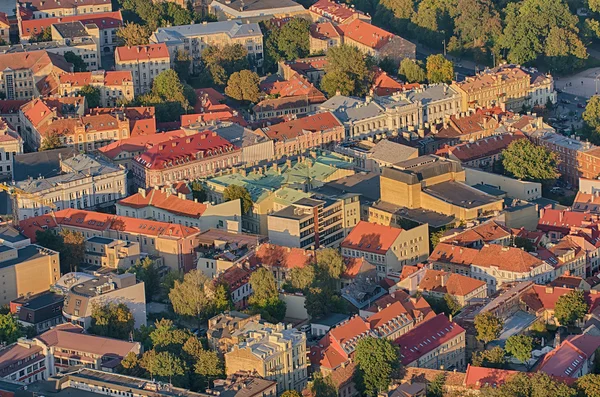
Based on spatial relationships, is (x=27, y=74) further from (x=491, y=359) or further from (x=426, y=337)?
(x=491, y=359)

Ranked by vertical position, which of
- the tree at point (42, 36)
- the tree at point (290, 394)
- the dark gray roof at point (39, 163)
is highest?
the tree at point (42, 36)

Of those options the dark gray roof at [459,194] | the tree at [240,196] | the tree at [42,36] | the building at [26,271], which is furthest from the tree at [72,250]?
the tree at [42,36]

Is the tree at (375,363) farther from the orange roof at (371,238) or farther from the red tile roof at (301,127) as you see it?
the red tile roof at (301,127)

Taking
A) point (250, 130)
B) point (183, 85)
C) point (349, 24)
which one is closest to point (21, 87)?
point (183, 85)

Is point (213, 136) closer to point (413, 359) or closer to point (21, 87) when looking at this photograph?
point (21, 87)

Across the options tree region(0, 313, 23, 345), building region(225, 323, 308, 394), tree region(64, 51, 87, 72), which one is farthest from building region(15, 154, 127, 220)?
building region(225, 323, 308, 394)
